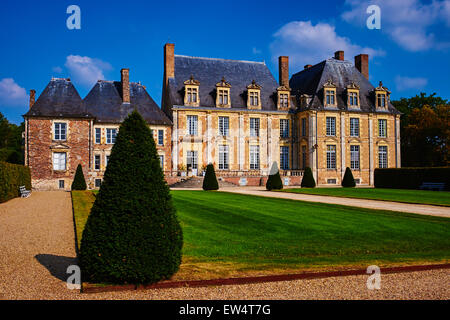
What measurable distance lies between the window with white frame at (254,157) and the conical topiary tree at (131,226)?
28.2 metres

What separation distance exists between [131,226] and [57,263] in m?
2.08

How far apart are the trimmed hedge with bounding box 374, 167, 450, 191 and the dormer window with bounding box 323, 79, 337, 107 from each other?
6974mm

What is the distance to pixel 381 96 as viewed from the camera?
34688 millimetres

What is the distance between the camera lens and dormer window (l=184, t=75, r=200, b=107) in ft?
104

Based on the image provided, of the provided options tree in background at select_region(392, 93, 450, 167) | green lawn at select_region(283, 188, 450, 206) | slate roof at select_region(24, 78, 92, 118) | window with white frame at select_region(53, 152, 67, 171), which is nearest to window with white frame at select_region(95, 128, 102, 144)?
slate roof at select_region(24, 78, 92, 118)

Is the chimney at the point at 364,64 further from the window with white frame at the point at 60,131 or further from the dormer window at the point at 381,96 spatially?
the window with white frame at the point at 60,131

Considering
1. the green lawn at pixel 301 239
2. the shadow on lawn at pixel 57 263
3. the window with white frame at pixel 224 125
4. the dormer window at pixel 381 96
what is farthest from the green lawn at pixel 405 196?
the dormer window at pixel 381 96

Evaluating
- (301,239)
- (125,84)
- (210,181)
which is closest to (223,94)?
(125,84)

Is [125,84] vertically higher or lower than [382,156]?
higher

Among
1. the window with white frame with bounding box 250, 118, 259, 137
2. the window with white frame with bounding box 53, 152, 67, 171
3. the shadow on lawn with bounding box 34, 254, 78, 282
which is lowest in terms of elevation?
the shadow on lawn with bounding box 34, 254, 78, 282

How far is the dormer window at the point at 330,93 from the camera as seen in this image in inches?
1302

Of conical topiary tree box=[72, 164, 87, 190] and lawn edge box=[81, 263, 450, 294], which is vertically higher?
conical topiary tree box=[72, 164, 87, 190]

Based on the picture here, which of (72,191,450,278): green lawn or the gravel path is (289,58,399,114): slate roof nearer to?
(72,191,450,278): green lawn

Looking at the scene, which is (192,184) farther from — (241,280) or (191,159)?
(241,280)
